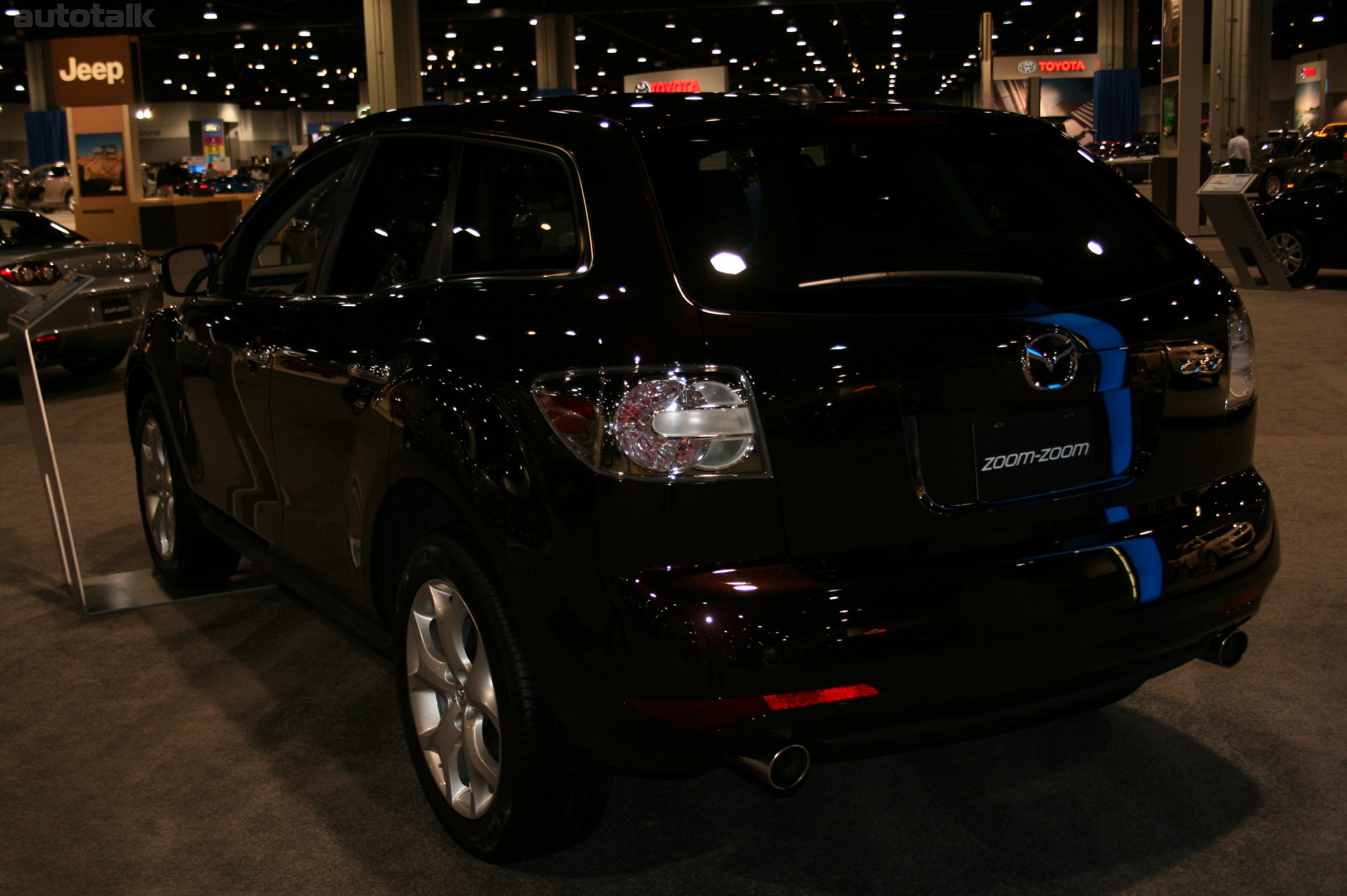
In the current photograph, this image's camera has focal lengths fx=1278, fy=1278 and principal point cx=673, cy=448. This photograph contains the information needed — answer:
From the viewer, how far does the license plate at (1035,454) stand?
2.37 m

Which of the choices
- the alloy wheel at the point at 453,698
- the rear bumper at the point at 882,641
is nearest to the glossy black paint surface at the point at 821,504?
the rear bumper at the point at 882,641

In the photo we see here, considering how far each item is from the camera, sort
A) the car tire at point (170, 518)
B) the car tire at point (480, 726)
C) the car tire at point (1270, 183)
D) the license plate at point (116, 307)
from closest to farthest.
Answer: the car tire at point (480, 726)
the car tire at point (170, 518)
the license plate at point (116, 307)
the car tire at point (1270, 183)

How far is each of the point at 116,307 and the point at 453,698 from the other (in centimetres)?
805

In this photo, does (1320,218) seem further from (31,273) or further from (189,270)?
(189,270)

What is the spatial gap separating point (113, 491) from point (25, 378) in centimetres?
189


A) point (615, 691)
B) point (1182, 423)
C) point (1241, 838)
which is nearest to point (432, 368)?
point (615, 691)

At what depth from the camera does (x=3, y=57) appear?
49.8 metres

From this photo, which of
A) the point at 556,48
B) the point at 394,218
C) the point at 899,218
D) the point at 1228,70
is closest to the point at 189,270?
the point at 394,218

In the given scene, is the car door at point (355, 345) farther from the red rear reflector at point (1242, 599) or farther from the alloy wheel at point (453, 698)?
the red rear reflector at point (1242, 599)

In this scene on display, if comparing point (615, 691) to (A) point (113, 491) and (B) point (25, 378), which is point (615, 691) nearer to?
(B) point (25, 378)

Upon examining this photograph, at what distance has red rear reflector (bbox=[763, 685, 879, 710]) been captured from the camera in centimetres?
221

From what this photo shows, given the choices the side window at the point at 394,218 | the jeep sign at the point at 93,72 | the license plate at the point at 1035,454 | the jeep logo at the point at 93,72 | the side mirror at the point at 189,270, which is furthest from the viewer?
the jeep logo at the point at 93,72

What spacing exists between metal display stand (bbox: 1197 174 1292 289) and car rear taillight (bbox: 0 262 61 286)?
10.9 meters

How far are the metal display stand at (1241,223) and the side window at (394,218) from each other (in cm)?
1208
